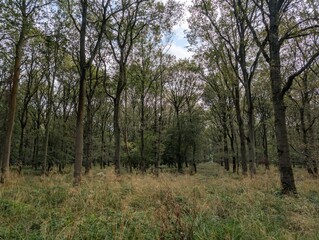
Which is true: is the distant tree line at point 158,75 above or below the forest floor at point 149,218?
above

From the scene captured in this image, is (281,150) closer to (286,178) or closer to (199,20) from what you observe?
(286,178)

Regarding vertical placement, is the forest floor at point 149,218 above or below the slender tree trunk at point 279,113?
below

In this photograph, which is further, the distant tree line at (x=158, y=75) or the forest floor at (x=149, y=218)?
the distant tree line at (x=158, y=75)

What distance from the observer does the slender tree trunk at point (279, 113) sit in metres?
8.83

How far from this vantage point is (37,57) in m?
22.2

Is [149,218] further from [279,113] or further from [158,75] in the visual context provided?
[158,75]

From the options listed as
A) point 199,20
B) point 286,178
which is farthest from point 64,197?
point 199,20

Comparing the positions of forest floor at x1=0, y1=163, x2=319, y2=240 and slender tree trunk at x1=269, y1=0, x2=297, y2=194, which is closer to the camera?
forest floor at x1=0, y1=163, x2=319, y2=240

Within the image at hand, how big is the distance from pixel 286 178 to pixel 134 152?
23.9 m

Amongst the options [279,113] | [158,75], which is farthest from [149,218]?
[158,75]

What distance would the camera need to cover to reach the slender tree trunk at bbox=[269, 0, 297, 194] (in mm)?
8828

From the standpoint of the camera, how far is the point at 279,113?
9219mm

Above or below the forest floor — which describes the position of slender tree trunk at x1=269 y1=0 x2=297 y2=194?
above

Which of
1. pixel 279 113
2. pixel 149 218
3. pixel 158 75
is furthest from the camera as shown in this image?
pixel 158 75
